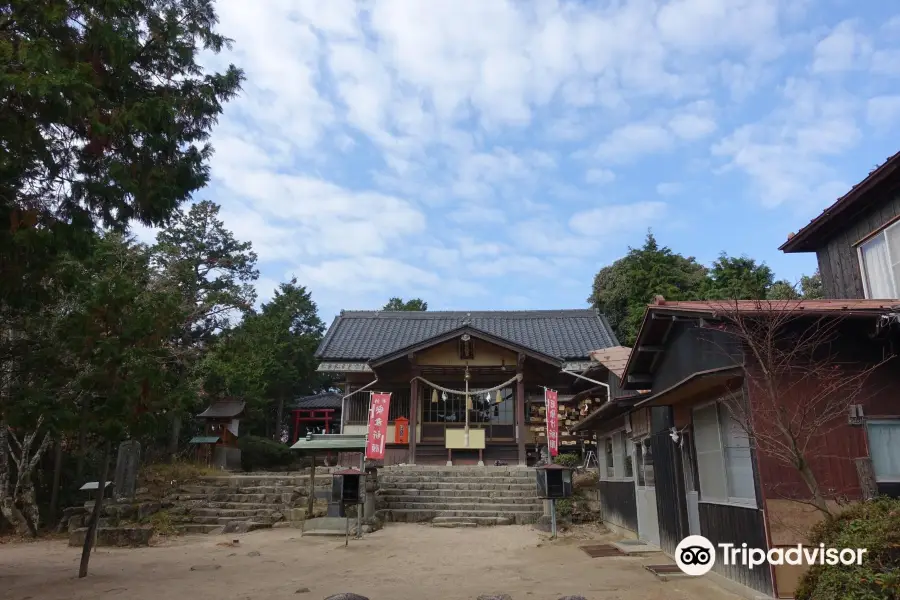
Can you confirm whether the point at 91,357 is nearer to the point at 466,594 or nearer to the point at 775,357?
the point at 466,594

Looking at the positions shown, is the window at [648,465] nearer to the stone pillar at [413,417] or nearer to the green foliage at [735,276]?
the stone pillar at [413,417]

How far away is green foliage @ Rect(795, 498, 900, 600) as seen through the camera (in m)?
4.29

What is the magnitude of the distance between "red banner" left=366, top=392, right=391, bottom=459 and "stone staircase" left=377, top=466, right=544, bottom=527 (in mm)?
945

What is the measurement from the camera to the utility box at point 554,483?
12.1 m

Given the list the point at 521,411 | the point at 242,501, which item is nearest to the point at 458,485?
the point at 521,411

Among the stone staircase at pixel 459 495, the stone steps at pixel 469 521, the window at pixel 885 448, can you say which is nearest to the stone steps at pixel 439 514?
the stone staircase at pixel 459 495

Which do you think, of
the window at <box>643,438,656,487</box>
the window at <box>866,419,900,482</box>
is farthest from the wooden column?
the window at <box>866,419,900,482</box>

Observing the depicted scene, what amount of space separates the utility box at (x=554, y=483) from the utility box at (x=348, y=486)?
381 cm

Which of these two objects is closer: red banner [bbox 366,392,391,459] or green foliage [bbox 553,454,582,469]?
red banner [bbox 366,392,391,459]

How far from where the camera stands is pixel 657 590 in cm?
719

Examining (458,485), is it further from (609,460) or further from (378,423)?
(609,460)

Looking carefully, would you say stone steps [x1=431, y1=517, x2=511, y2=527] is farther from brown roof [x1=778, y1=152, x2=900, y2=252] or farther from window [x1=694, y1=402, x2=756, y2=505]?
brown roof [x1=778, y1=152, x2=900, y2=252]

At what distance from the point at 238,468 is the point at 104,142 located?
20054 millimetres

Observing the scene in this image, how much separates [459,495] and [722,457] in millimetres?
10106
